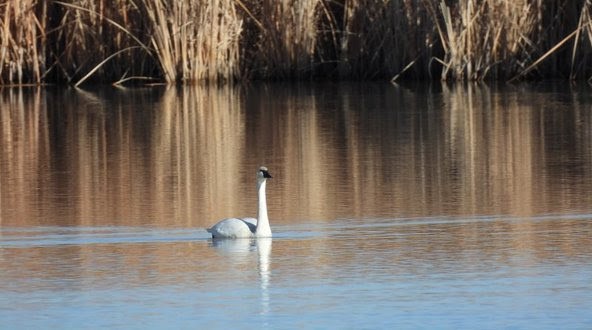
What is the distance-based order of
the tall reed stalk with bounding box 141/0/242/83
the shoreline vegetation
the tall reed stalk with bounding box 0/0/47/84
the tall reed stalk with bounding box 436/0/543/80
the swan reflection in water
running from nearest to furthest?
1. the swan reflection in water
2. the tall reed stalk with bounding box 436/0/543/80
3. the shoreline vegetation
4. the tall reed stalk with bounding box 141/0/242/83
5. the tall reed stalk with bounding box 0/0/47/84

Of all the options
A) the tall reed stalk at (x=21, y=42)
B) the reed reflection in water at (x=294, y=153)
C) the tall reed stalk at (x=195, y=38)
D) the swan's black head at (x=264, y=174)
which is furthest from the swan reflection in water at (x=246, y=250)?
the tall reed stalk at (x=21, y=42)

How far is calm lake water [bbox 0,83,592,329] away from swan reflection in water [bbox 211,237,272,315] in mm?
21

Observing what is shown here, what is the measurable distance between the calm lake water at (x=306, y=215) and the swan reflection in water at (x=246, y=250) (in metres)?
0.02

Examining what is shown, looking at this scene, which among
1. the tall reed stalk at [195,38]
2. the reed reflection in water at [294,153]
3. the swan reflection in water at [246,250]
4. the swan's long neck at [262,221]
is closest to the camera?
the swan reflection in water at [246,250]

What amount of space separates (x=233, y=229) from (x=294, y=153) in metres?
4.21

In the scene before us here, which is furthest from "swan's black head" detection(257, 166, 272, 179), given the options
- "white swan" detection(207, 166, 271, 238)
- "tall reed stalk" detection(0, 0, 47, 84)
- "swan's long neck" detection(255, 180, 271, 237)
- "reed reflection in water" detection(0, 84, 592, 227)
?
"tall reed stalk" detection(0, 0, 47, 84)

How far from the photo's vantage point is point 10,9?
19250 millimetres

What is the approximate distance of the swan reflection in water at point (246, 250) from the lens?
721 centimetres

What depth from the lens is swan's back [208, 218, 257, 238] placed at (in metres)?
8.03

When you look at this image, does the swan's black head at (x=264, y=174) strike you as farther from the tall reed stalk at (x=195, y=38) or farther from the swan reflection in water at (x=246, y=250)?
the tall reed stalk at (x=195, y=38)

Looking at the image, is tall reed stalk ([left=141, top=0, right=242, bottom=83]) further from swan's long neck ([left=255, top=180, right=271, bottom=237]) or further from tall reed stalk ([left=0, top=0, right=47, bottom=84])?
swan's long neck ([left=255, top=180, right=271, bottom=237])

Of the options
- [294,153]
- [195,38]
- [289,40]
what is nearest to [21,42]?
[195,38]

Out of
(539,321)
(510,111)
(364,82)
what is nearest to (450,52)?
(364,82)

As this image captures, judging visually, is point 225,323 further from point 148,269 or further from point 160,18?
point 160,18
